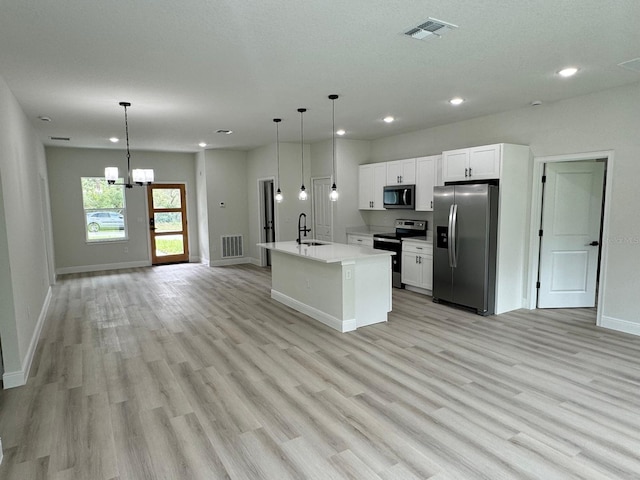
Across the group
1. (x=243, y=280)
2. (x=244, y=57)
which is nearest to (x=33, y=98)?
(x=244, y=57)

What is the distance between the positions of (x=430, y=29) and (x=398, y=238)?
426cm

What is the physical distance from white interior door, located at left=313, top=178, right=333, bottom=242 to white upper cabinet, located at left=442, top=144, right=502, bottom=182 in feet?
8.86

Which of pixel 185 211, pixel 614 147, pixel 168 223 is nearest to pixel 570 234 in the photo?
pixel 614 147

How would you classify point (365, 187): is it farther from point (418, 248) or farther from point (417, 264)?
point (417, 264)

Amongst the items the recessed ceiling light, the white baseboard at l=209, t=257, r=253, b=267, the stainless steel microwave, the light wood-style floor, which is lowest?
the light wood-style floor

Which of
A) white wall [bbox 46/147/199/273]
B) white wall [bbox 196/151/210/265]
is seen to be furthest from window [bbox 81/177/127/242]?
white wall [bbox 196/151/210/265]

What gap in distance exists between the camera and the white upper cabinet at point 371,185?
23.7 feet

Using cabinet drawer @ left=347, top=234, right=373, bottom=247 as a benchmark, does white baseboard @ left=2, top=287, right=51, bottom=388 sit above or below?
below

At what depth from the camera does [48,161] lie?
8398mm

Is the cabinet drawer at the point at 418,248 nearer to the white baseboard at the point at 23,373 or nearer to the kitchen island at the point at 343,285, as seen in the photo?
the kitchen island at the point at 343,285

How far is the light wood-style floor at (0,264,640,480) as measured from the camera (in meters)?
2.35

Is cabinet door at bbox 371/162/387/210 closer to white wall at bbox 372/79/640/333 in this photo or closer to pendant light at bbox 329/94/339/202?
pendant light at bbox 329/94/339/202

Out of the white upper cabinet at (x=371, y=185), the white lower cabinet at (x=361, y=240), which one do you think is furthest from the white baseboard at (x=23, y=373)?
the white upper cabinet at (x=371, y=185)

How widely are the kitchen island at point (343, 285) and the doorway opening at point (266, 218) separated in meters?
3.87
